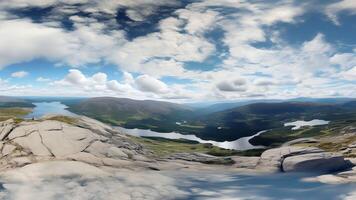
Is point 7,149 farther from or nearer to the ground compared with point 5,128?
nearer to the ground

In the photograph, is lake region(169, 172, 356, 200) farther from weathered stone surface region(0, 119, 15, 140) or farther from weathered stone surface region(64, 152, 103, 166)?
weathered stone surface region(0, 119, 15, 140)

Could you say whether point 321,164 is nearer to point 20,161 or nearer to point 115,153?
point 115,153

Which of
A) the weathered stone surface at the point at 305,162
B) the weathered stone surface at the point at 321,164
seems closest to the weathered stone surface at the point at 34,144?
the weathered stone surface at the point at 305,162

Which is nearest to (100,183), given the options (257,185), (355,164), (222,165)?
(257,185)

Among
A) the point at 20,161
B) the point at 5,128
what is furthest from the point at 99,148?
the point at 5,128

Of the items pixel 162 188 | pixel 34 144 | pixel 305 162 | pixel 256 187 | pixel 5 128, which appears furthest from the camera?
pixel 5 128

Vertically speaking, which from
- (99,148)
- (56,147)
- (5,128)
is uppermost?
(5,128)

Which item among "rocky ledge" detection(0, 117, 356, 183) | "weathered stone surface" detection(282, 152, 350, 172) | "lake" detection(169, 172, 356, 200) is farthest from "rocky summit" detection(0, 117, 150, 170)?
"weathered stone surface" detection(282, 152, 350, 172)

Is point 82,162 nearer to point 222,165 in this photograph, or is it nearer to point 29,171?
point 29,171

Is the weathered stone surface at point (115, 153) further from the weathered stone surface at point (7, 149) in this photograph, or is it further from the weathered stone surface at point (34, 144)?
the weathered stone surface at point (7, 149)
